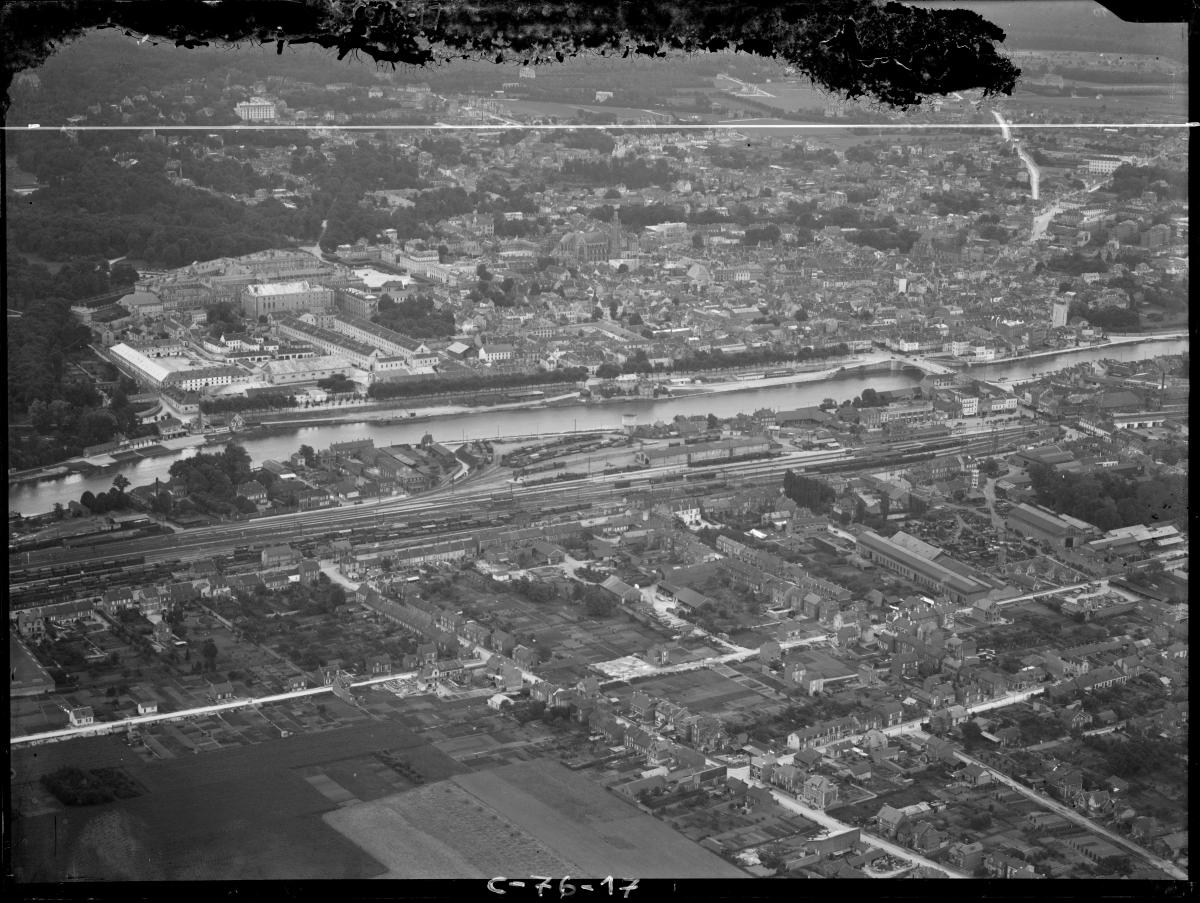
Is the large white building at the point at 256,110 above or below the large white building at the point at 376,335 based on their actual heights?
above

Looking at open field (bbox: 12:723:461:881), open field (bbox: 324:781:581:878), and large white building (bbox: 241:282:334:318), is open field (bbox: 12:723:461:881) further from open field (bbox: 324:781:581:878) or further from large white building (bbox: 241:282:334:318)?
large white building (bbox: 241:282:334:318)

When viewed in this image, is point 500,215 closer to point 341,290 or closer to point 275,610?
point 341,290

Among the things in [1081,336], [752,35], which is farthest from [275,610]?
[1081,336]

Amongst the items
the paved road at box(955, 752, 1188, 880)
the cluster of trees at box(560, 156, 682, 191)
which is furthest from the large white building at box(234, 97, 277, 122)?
the paved road at box(955, 752, 1188, 880)

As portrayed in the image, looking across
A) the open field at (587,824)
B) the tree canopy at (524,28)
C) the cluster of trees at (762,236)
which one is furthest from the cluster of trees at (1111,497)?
the tree canopy at (524,28)

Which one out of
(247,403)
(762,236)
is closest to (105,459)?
(247,403)

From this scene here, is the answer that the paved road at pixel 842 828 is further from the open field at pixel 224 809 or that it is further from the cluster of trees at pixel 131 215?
the cluster of trees at pixel 131 215
